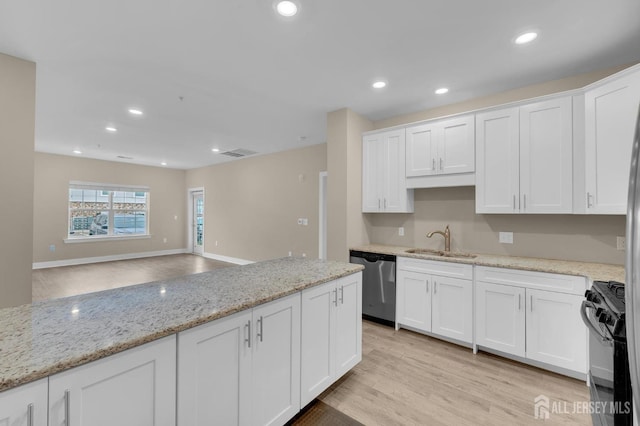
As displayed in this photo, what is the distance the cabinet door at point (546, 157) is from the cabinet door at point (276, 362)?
2.47 m

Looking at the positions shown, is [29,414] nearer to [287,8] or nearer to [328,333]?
[328,333]

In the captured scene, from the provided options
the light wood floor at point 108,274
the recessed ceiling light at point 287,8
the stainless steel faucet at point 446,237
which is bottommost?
the light wood floor at point 108,274

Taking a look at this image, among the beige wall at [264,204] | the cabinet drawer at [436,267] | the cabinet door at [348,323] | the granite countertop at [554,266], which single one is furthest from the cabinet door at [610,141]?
the beige wall at [264,204]

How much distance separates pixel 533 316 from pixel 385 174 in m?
2.08

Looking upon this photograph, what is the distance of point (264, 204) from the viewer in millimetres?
6512

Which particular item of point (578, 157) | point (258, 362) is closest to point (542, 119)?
point (578, 157)

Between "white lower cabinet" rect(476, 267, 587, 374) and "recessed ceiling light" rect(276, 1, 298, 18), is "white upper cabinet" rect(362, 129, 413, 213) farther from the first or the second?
"recessed ceiling light" rect(276, 1, 298, 18)

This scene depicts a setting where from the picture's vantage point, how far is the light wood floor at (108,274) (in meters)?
4.80

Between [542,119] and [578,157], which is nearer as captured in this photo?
[578,157]

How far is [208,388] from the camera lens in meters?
1.26

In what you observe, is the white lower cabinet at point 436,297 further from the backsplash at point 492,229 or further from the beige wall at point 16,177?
the beige wall at point 16,177

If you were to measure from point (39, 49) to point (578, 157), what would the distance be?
466 centimetres

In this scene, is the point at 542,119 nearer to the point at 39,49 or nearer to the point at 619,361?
the point at 619,361

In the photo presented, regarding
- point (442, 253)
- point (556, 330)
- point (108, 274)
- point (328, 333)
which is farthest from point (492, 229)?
point (108, 274)
